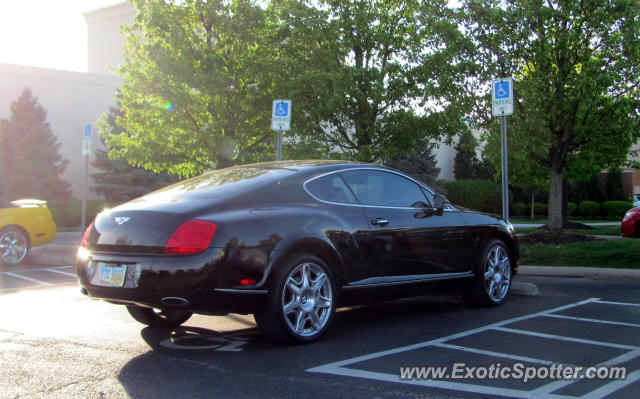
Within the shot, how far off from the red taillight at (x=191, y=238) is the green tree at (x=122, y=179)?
25.7m

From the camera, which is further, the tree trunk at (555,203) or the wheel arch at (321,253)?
the tree trunk at (555,203)

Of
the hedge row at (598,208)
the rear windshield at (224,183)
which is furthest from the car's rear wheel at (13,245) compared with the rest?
the hedge row at (598,208)

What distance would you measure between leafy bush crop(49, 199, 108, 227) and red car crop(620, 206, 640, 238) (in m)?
22.5

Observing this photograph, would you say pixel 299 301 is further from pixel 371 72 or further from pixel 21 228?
pixel 371 72

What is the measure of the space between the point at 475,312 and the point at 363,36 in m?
10.1

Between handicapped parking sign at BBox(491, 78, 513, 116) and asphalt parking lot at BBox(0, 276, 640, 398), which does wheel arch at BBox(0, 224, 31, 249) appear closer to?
asphalt parking lot at BBox(0, 276, 640, 398)

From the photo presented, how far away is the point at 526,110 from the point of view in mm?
13969

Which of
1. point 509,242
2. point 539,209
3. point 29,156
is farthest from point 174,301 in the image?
point 539,209

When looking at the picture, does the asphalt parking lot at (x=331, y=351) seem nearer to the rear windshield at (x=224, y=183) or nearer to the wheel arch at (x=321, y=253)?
the wheel arch at (x=321, y=253)

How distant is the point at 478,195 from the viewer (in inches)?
1591

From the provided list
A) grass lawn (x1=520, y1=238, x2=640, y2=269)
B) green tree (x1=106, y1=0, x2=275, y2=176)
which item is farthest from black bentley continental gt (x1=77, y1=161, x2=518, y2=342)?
green tree (x1=106, y1=0, x2=275, y2=176)

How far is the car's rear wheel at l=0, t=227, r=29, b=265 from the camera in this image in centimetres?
1181

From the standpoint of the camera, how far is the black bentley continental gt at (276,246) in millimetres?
4379

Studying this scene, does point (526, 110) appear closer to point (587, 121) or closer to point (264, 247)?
point (587, 121)
